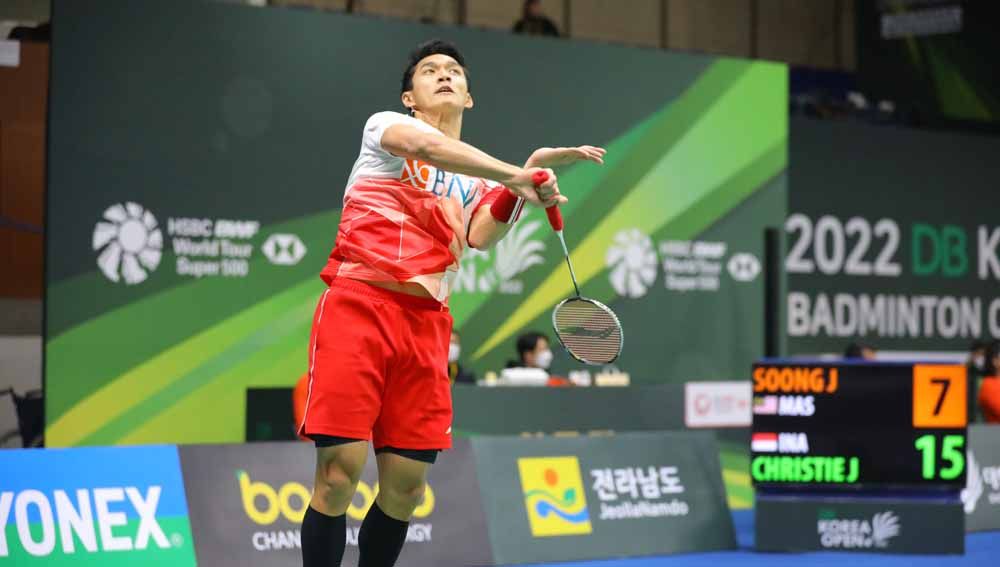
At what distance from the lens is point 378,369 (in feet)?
14.0

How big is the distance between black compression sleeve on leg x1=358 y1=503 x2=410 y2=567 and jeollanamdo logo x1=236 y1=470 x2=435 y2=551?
180cm

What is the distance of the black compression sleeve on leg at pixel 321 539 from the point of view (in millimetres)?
4273

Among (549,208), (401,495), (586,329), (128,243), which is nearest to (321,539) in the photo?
(401,495)

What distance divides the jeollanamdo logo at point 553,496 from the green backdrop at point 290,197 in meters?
2.93

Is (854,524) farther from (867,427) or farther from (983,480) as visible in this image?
(983,480)

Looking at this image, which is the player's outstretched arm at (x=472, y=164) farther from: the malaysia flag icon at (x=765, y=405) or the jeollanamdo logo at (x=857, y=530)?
the jeollanamdo logo at (x=857, y=530)

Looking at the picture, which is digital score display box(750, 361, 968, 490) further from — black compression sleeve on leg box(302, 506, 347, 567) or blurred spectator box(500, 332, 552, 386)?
black compression sleeve on leg box(302, 506, 347, 567)

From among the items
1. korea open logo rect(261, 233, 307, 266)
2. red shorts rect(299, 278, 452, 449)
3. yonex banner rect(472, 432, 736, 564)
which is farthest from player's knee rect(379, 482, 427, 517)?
korea open logo rect(261, 233, 307, 266)

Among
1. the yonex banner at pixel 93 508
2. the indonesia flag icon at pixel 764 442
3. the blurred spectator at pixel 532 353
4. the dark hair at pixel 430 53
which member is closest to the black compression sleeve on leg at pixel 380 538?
the dark hair at pixel 430 53

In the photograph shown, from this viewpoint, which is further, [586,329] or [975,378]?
[975,378]

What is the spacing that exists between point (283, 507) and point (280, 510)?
0.08 feet

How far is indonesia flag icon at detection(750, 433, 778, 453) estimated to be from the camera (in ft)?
25.4

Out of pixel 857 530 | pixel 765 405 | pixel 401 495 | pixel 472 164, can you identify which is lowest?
pixel 857 530

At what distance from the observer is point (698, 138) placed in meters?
11.5
